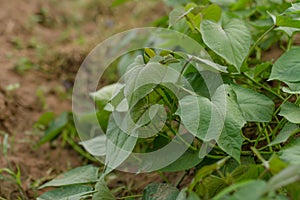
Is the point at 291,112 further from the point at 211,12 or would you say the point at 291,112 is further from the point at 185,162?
the point at 211,12

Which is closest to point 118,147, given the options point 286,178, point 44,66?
point 286,178

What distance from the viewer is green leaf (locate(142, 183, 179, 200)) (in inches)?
41.8

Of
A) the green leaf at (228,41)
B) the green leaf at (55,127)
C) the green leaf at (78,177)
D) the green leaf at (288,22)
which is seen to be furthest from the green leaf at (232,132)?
the green leaf at (55,127)

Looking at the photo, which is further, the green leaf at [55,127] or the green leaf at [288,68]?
the green leaf at [55,127]

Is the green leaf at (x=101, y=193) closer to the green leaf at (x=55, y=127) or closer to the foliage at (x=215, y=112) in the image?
the foliage at (x=215, y=112)

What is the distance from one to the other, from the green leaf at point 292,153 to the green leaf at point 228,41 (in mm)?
221

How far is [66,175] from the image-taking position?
1.31 metres

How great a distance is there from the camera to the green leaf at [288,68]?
1.15 m

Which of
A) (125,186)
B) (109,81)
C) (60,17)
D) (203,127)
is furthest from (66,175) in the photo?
(60,17)

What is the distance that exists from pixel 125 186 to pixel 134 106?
445mm

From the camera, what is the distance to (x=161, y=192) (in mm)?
1082

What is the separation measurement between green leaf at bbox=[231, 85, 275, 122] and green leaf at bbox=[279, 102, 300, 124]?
32 mm

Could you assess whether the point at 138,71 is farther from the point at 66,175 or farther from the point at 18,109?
the point at 18,109

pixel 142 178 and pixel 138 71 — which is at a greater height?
pixel 138 71
